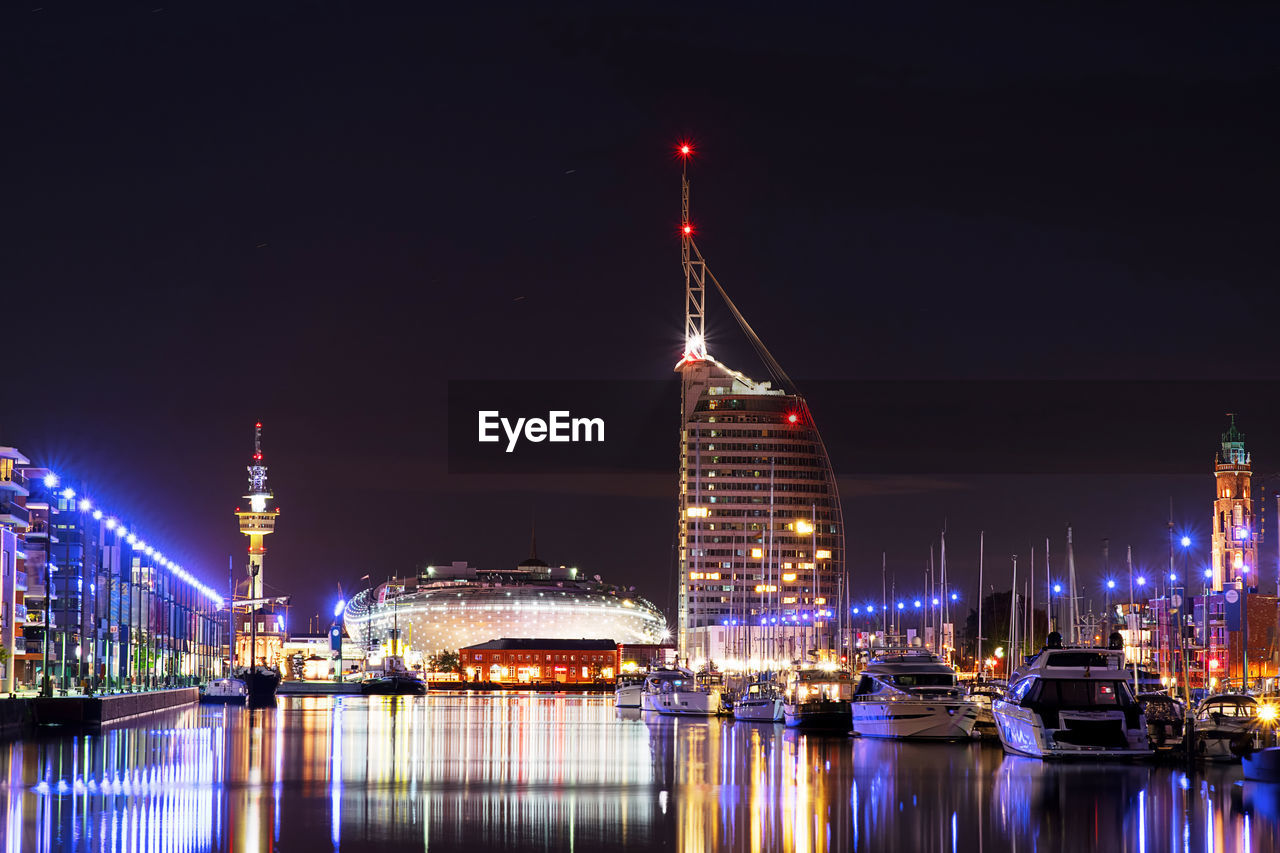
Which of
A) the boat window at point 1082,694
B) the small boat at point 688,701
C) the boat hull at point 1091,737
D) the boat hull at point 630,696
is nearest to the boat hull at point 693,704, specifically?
the small boat at point 688,701

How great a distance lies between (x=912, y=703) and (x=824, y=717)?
9.28 meters

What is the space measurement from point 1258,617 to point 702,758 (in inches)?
4509

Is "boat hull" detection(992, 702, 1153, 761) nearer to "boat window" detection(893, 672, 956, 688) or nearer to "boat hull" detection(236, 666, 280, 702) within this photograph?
"boat window" detection(893, 672, 956, 688)

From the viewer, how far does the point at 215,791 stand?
39031 millimetres

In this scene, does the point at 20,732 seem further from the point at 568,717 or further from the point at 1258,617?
the point at 1258,617

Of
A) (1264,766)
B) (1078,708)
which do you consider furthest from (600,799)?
(1078,708)

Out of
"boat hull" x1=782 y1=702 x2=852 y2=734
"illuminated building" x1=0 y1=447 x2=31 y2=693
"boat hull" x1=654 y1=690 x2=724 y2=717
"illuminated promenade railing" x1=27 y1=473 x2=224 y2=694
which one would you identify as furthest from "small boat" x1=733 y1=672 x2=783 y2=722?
"illuminated building" x1=0 y1=447 x2=31 y2=693

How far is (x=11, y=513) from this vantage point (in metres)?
97.6

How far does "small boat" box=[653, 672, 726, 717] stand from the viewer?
101 meters

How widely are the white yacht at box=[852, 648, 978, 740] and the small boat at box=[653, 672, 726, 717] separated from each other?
3098 centimetres

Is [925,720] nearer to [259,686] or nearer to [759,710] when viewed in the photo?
[759,710]

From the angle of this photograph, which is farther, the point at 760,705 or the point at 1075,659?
the point at 760,705

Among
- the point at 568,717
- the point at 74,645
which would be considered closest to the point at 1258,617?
the point at 568,717

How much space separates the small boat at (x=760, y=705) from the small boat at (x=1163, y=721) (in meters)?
30.3
